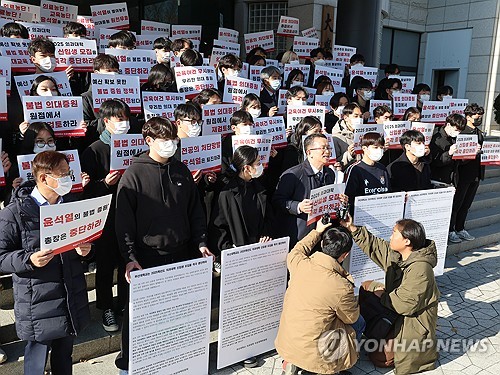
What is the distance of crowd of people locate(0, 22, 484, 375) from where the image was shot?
3045 mm

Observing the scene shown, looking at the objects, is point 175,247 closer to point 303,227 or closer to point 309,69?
Answer: point 303,227

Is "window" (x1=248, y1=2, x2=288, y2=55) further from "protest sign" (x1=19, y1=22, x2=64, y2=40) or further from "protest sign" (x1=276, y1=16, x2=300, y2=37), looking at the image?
"protest sign" (x1=19, y1=22, x2=64, y2=40)

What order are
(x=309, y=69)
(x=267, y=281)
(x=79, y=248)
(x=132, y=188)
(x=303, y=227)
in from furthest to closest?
(x=309, y=69) < (x=303, y=227) < (x=267, y=281) < (x=132, y=188) < (x=79, y=248)

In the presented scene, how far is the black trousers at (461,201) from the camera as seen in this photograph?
7328 mm

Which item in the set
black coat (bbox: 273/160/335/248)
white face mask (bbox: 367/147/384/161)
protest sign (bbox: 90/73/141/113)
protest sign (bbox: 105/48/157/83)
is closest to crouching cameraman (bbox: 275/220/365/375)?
black coat (bbox: 273/160/335/248)

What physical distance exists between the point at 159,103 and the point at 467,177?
191 inches

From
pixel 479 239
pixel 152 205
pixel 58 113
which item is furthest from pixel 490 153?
pixel 58 113

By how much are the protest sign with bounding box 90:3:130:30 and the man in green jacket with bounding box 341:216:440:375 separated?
24.3 feet

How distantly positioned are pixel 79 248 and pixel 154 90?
3.23 meters

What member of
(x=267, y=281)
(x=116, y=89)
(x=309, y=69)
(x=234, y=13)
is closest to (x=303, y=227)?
(x=267, y=281)

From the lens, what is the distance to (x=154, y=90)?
5879 mm

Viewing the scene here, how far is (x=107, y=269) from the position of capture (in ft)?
13.7

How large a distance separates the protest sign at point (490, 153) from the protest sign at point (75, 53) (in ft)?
19.1

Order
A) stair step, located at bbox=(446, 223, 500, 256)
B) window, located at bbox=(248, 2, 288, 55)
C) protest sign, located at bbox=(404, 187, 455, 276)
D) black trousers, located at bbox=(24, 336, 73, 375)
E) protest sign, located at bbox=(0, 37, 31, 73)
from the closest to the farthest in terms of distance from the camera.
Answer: black trousers, located at bbox=(24, 336, 73, 375) < protest sign, located at bbox=(404, 187, 455, 276) < protest sign, located at bbox=(0, 37, 31, 73) < stair step, located at bbox=(446, 223, 500, 256) < window, located at bbox=(248, 2, 288, 55)
